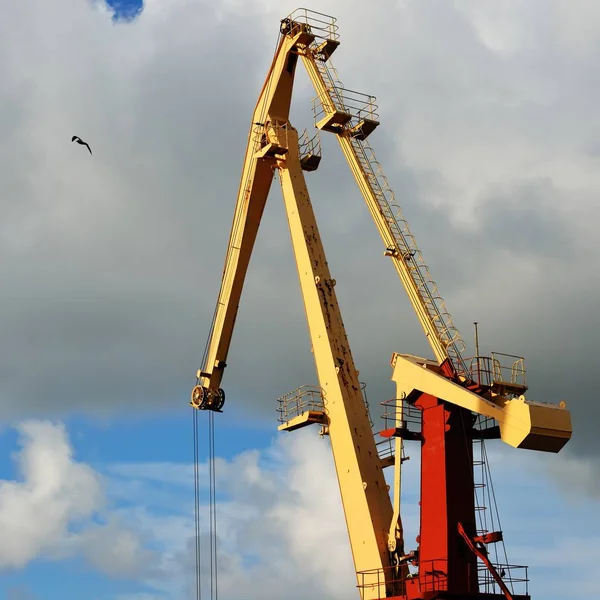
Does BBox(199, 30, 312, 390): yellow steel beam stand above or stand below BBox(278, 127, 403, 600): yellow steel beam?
above

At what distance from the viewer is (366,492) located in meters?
29.0

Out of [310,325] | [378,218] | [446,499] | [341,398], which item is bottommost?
[446,499]

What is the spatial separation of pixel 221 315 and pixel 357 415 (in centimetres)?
785

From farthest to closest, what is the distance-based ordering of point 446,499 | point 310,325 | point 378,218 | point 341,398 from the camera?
1. point 310,325
2. point 378,218
3. point 341,398
4. point 446,499

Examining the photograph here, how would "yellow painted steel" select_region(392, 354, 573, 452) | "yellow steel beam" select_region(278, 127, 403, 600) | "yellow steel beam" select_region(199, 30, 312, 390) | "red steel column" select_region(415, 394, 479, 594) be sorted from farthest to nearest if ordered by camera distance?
"yellow steel beam" select_region(199, 30, 312, 390), "yellow steel beam" select_region(278, 127, 403, 600), "red steel column" select_region(415, 394, 479, 594), "yellow painted steel" select_region(392, 354, 573, 452)

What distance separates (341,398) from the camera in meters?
30.0

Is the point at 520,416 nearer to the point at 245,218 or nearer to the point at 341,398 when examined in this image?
the point at 341,398

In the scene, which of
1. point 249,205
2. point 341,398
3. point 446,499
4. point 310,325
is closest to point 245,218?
point 249,205

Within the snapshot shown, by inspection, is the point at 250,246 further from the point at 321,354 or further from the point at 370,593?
the point at 370,593

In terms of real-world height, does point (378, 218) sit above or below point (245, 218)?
below

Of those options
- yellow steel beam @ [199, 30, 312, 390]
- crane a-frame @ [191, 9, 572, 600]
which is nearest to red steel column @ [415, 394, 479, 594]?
crane a-frame @ [191, 9, 572, 600]

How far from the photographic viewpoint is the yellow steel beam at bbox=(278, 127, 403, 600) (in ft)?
94.5

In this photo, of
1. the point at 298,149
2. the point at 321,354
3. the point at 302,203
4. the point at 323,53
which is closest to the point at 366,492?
the point at 321,354

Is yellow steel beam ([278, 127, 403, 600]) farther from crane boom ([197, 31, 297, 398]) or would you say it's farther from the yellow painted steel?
the yellow painted steel
